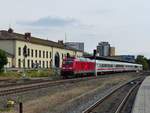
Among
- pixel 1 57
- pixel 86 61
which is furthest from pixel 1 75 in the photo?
pixel 86 61

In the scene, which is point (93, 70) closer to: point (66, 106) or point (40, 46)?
point (40, 46)

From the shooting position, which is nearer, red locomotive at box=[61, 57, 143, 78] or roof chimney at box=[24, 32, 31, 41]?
red locomotive at box=[61, 57, 143, 78]

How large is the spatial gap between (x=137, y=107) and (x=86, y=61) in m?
47.3

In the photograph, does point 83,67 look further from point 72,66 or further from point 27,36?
point 27,36

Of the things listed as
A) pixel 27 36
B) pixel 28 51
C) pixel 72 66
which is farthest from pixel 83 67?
pixel 27 36

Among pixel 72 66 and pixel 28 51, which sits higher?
pixel 28 51

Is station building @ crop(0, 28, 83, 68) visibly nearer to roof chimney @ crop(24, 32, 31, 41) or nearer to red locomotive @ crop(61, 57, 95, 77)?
roof chimney @ crop(24, 32, 31, 41)

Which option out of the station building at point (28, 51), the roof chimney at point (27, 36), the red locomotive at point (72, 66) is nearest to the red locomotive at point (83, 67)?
the red locomotive at point (72, 66)

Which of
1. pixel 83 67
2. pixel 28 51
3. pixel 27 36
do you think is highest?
pixel 27 36

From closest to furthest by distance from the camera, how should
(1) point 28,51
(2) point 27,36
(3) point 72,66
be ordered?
(3) point 72,66 → (1) point 28,51 → (2) point 27,36

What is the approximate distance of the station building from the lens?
100312mm

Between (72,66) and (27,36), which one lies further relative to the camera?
(27,36)

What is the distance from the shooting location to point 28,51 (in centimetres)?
10406

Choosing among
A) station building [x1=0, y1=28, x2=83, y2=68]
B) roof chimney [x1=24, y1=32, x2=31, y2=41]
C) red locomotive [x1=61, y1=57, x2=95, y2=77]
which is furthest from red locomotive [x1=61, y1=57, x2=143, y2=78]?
roof chimney [x1=24, y1=32, x2=31, y2=41]
